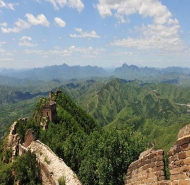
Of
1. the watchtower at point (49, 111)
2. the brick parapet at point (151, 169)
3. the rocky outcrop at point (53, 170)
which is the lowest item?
the watchtower at point (49, 111)

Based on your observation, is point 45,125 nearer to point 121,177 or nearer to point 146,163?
point 121,177

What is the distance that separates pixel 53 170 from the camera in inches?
752

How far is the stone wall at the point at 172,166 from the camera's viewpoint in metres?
6.17

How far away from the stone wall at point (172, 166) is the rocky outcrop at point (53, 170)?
9.37 meters

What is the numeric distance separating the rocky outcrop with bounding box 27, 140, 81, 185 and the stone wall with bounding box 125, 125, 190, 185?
369 inches

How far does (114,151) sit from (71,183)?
8483 mm

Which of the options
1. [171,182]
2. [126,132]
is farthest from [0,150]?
[171,182]

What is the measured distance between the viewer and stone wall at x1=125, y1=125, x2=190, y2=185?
6169 millimetres

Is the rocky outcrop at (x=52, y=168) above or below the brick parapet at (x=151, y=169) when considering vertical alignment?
below

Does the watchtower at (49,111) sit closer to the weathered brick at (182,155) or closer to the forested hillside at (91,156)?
the forested hillside at (91,156)

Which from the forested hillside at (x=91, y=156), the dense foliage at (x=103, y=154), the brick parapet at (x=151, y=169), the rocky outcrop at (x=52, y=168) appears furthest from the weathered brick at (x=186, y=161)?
the dense foliage at (x=103, y=154)

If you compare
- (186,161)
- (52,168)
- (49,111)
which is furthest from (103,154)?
(49,111)

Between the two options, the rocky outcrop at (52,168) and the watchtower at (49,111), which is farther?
the watchtower at (49,111)

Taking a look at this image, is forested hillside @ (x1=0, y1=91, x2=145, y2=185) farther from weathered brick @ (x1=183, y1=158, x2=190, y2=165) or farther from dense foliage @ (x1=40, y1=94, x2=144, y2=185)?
weathered brick @ (x1=183, y1=158, x2=190, y2=165)
